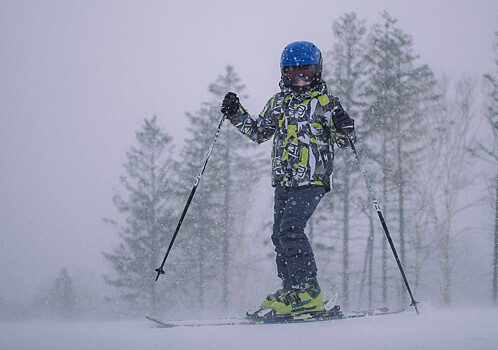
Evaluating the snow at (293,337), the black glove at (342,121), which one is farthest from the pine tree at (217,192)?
the snow at (293,337)

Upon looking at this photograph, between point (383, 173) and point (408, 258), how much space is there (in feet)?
15.1

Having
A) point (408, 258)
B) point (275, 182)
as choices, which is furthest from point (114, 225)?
point (275, 182)

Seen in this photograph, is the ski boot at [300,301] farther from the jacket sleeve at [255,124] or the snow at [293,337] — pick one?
the jacket sleeve at [255,124]

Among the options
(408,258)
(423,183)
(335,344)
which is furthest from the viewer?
(408,258)

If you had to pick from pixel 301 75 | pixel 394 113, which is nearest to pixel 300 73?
pixel 301 75

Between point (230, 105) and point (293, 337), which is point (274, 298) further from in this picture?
point (230, 105)

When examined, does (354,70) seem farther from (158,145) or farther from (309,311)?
Answer: (309,311)

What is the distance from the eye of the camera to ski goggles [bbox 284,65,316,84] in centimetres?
378

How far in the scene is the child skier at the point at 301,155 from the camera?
3.65 meters

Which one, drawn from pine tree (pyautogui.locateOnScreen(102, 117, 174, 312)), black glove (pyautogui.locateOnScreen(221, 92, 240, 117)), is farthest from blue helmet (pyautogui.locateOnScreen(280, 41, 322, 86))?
pine tree (pyautogui.locateOnScreen(102, 117, 174, 312))

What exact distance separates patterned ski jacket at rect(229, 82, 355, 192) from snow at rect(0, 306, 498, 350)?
137 cm

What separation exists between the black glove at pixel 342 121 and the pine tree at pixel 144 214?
659 inches

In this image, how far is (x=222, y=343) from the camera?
2.32 m

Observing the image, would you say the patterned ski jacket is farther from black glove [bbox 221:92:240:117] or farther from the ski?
the ski
